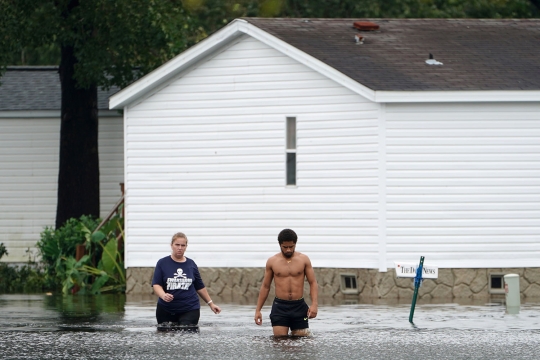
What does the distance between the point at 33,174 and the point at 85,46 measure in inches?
225

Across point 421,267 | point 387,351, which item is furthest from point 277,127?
point 387,351

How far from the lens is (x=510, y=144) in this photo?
22.7 m

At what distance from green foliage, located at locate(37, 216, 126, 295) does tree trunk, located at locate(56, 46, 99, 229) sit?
1.80 meters

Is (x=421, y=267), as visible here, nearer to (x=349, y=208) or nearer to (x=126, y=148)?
(x=349, y=208)

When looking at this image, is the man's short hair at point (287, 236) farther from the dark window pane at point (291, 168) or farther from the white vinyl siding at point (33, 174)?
the white vinyl siding at point (33, 174)

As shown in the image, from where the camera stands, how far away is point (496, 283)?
22906 millimetres

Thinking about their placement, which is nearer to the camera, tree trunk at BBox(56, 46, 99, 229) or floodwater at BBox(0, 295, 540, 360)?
floodwater at BBox(0, 295, 540, 360)

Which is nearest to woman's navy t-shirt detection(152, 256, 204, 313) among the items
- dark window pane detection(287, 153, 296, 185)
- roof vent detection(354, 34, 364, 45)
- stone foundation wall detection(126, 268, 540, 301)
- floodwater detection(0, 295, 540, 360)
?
floodwater detection(0, 295, 540, 360)

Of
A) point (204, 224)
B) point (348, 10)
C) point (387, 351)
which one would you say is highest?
point (348, 10)

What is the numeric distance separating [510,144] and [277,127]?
4499mm

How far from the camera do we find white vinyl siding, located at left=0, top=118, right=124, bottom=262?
32.2 m

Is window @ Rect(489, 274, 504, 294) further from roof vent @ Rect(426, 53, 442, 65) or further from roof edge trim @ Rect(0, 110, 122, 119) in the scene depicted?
roof edge trim @ Rect(0, 110, 122, 119)

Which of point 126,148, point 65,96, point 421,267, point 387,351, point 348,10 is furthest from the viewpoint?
point 348,10

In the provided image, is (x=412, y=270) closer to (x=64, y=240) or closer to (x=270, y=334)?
(x=270, y=334)
